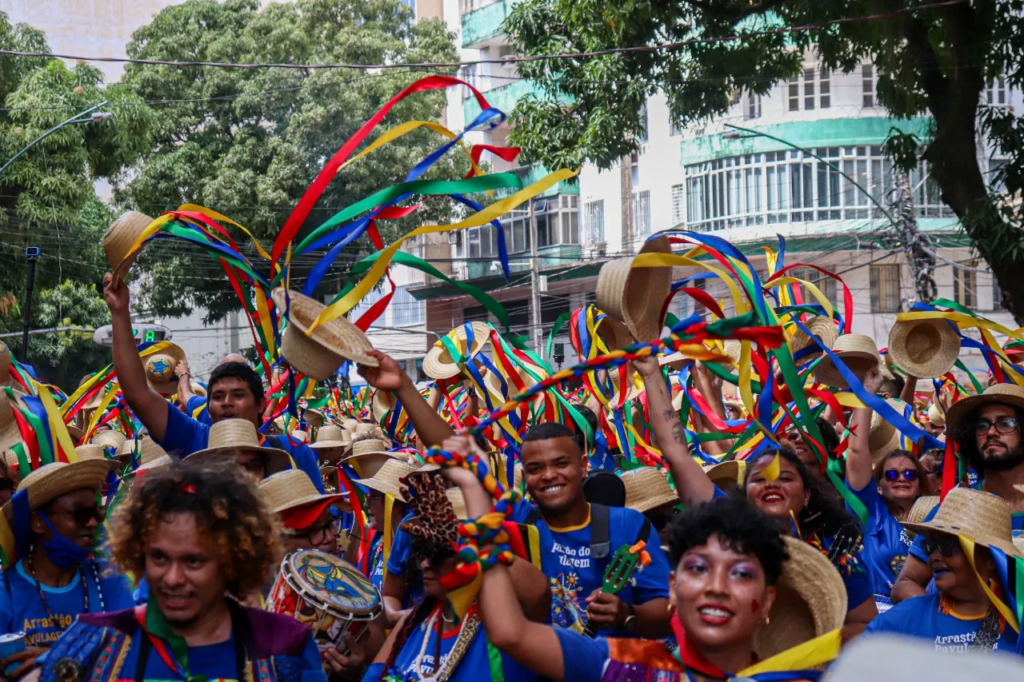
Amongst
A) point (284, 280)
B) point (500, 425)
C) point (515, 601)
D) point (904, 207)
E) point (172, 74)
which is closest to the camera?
point (515, 601)

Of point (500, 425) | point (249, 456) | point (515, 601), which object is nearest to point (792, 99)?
point (500, 425)

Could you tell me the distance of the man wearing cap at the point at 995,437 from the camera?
214 inches

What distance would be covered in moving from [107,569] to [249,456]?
4.48 feet

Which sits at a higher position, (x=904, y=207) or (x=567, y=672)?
(x=904, y=207)

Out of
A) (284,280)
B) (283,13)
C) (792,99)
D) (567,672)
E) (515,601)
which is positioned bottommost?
(567,672)

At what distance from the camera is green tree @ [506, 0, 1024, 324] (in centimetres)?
1242

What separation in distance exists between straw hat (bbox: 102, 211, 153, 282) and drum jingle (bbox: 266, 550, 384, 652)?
1.26m

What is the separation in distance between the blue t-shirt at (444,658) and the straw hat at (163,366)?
20.2 ft

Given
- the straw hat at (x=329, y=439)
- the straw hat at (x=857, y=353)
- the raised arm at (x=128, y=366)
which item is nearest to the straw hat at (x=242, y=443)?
the raised arm at (x=128, y=366)

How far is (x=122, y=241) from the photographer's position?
4738mm

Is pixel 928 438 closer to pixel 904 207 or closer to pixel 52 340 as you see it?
pixel 904 207

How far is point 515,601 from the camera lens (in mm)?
3105

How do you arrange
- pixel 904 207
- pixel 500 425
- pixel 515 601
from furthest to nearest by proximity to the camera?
1. pixel 904 207
2. pixel 500 425
3. pixel 515 601

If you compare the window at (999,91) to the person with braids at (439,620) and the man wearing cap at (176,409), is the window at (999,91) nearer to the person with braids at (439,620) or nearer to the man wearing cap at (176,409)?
the man wearing cap at (176,409)
